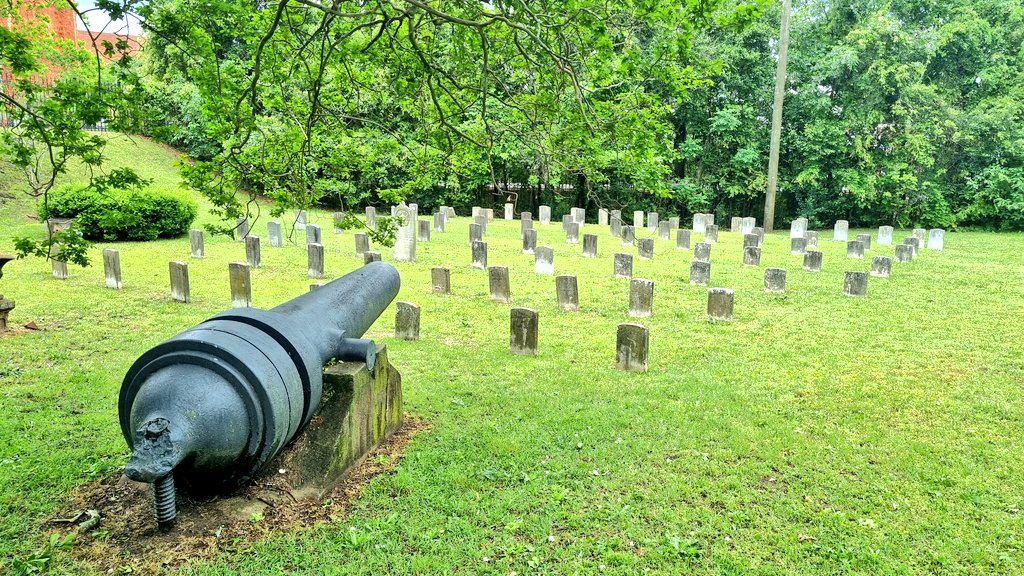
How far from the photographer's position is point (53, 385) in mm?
6250

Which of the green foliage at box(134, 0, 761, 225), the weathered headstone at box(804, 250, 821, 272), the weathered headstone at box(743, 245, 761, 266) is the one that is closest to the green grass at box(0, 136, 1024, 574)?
the green foliage at box(134, 0, 761, 225)

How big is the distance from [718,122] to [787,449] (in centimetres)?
2410

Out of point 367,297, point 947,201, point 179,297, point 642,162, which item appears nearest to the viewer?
point 367,297

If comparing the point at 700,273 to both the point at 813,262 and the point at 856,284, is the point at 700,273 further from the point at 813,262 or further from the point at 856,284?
the point at 813,262

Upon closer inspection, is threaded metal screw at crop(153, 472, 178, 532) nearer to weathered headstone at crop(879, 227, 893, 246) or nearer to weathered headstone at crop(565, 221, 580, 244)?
weathered headstone at crop(565, 221, 580, 244)

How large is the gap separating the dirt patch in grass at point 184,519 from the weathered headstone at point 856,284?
9.84 metres

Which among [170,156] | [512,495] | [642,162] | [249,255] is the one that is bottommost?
[512,495]

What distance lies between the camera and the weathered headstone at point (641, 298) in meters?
9.73

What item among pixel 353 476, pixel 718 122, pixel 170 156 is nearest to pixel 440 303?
pixel 353 476

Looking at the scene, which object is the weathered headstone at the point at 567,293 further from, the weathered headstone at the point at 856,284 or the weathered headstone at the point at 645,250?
the weathered headstone at the point at 645,250

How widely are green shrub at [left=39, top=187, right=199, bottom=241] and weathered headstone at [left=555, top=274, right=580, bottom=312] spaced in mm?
10428

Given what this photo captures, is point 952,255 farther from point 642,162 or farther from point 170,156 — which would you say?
point 170,156

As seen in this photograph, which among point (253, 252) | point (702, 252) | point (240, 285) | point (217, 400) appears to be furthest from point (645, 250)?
point (217, 400)

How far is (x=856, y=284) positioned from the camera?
11.3 meters
